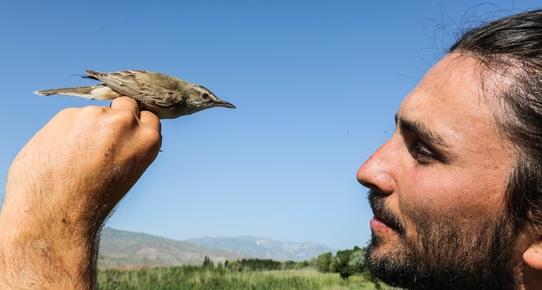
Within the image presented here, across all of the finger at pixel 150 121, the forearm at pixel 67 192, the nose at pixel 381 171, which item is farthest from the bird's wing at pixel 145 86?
the nose at pixel 381 171

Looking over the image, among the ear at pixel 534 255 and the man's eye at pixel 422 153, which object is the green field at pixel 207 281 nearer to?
the man's eye at pixel 422 153

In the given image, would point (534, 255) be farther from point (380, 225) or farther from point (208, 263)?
point (208, 263)

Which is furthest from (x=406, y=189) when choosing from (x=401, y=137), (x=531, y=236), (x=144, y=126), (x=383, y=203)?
(x=144, y=126)

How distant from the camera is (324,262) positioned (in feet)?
50.4

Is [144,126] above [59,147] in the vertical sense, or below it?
above

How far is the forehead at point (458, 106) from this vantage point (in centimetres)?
189

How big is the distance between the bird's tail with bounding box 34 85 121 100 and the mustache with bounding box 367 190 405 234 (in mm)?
3012

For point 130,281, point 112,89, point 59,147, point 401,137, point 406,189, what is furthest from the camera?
point 130,281

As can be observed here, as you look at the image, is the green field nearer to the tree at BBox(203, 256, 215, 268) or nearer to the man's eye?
the tree at BBox(203, 256, 215, 268)

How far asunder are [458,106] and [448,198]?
384 mm

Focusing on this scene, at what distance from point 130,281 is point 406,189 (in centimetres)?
847

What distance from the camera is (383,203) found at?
6.74ft

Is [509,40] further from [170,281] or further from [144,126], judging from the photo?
[170,281]

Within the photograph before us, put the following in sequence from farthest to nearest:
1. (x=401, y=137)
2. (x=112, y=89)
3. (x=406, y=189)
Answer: (x=112, y=89)
(x=401, y=137)
(x=406, y=189)
